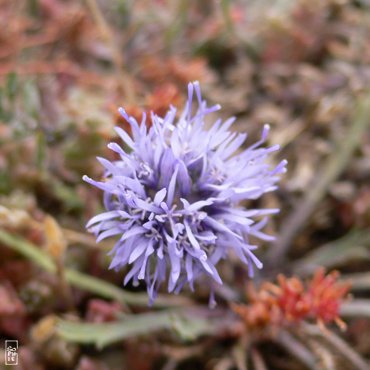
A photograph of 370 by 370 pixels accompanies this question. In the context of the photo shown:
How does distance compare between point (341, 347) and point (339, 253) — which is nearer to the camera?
point (341, 347)

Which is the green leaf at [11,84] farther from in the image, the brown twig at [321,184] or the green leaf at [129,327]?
the brown twig at [321,184]

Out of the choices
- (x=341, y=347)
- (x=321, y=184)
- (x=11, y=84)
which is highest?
(x=11, y=84)

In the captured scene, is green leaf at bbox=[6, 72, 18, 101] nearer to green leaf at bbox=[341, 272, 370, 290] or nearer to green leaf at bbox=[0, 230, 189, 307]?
green leaf at bbox=[0, 230, 189, 307]

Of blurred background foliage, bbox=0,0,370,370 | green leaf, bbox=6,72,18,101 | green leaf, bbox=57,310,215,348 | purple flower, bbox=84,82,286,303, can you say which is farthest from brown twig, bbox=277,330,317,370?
green leaf, bbox=6,72,18,101

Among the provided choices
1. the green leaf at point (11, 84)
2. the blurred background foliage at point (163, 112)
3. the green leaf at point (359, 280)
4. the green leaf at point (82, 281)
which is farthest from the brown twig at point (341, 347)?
the green leaf at point (11, 84)

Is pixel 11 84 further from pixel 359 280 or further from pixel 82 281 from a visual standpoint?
pixel 359 280

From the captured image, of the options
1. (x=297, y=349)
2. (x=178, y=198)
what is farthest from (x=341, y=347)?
(x=178, y=198)

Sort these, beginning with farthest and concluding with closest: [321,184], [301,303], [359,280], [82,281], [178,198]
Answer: [321,184]
[359,280]
[82,281]
[301,303]
[178,198]
